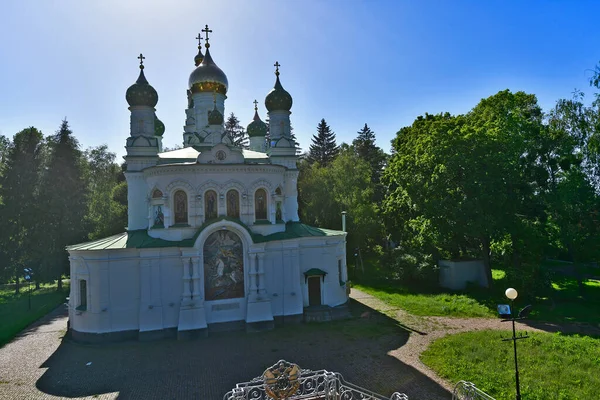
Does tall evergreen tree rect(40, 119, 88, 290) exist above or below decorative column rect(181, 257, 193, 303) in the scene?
above

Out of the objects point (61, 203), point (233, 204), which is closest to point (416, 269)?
point (233, 204)

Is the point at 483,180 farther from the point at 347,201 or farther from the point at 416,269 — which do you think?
the point at 347,201

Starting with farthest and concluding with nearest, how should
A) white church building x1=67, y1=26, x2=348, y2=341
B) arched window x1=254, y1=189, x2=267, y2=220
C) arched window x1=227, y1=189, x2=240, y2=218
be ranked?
arched window x1=254, y1=189, x2=267, y2=220, arched window x1=227, y1=189, x2=240, y2=218, white church building x1=67, y1=26, x2=348, y2=341

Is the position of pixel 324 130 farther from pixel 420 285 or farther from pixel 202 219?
pixel 202 219

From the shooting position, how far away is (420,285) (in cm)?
2552

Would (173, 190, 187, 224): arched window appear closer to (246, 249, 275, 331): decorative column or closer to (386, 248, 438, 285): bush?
(246, 249, 275, 331): decorative column

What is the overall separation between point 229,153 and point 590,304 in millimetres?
20087

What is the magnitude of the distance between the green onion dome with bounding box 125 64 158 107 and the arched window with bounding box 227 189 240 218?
20.2 ft

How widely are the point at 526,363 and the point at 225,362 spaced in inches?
388

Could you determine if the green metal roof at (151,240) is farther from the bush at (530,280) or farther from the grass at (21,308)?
the bush at (530,280)

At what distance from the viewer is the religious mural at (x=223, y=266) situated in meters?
16.9

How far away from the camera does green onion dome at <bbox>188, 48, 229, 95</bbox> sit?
22.7 m

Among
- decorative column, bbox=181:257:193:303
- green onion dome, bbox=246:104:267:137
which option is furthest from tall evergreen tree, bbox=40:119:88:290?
decorative column, bbox=181:257:193:303

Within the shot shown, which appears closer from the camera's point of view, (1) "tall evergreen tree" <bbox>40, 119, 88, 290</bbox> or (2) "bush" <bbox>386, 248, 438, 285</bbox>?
(2) "bush" <bbox>386, 248, 438, 285</bbox>
